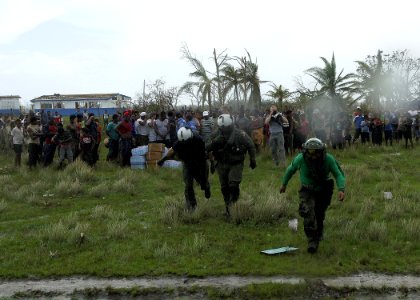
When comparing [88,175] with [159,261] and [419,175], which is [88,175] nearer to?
[159,261]

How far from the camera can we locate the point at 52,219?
9.98 metres

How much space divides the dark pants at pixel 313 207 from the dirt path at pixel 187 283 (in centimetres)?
105

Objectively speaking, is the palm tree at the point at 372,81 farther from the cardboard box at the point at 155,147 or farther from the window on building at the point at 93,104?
the window on building at the point at 93,104

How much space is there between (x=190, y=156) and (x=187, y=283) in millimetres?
3459

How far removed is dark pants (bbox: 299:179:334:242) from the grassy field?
30 centimetres

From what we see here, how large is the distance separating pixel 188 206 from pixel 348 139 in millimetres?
12718

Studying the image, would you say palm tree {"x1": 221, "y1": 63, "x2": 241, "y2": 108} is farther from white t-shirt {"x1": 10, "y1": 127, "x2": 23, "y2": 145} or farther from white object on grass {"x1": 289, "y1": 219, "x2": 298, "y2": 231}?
white object on grass {"x1": 289, "y1": 219, "x2": 298, "y2": 231}

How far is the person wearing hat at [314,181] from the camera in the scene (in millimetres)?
7168

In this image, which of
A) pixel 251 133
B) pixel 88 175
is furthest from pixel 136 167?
pixel 251 133

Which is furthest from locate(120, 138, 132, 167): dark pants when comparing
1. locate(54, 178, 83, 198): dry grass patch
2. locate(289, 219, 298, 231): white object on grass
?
locate(289, 219, 298, 231): white object on grass

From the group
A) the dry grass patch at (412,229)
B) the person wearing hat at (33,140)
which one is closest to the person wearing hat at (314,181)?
the dry grass patch at (412,229)

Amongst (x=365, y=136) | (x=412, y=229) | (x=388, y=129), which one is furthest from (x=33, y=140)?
(x=388, y=129)

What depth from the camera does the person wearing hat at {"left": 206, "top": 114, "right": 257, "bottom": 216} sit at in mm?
9320

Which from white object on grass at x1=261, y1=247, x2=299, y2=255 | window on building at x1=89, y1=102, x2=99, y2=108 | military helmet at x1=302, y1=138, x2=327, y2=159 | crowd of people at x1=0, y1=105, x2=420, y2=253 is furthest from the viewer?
window on building at x1=89, y1=102, x2=99, y2=108
